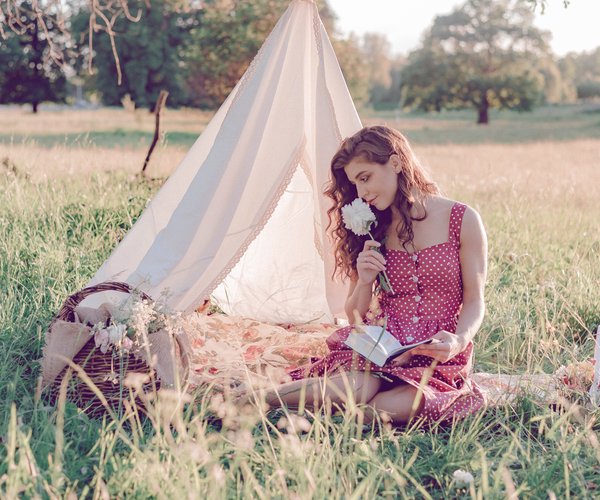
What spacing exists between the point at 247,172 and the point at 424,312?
3.78ft

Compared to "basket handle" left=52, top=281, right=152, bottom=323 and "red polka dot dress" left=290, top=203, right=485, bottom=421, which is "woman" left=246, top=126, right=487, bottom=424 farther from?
"basket handle" left=52, top=281, right=152, bottom=323

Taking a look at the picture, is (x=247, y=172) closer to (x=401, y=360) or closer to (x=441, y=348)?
(x=401, y=360)

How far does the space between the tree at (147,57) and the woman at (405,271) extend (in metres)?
28.0

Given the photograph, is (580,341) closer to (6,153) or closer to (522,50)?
(6,153)

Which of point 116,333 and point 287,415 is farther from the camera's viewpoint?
point 116,333

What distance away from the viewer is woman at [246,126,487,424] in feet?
9.53

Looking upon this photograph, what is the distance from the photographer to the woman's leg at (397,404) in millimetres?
A: 2783

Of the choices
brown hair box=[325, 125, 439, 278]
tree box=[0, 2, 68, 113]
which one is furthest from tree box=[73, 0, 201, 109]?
brown hair box=[325, 125, 439, 278]

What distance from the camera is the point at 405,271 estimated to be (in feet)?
10.3

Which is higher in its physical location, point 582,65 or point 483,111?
point 582,65

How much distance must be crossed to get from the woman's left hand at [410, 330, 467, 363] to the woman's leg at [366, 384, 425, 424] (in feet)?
0.50

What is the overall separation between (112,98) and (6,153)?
26614 mm

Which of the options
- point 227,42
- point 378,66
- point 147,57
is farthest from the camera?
point 378,66

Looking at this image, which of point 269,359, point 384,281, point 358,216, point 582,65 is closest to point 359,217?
point 358,216
